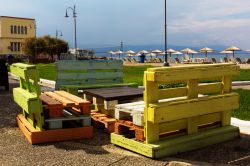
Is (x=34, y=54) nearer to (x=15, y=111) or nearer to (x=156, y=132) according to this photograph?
(x=15, y=111)

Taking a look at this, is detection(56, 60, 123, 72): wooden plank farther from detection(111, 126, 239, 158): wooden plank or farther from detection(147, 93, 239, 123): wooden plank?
detection(147, 93, 239, 123): wooden plank

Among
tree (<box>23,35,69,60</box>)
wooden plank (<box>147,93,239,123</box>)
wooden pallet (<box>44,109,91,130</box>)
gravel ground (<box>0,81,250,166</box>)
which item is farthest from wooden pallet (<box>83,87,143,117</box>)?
tree (<box>23,35,69,60</box>)

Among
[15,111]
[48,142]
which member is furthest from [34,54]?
[48,142]

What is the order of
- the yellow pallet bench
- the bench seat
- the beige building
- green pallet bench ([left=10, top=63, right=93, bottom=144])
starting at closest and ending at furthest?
the yellow pallet bench
green pallet bench ([left=10, top=63, right=93, bottom=144])
the bench seat
the beige building

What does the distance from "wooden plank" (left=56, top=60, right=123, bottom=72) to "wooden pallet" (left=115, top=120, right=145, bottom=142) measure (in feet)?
11.8

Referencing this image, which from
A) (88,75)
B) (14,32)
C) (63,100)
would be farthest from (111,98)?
(14,32)

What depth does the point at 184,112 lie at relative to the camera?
6.19m

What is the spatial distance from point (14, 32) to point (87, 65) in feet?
216

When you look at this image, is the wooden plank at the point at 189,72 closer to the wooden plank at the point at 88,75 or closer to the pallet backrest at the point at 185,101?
the pallet backrest at the point at 185,101

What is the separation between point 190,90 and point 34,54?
6051cm

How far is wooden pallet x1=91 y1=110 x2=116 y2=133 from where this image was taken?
7.71 metres

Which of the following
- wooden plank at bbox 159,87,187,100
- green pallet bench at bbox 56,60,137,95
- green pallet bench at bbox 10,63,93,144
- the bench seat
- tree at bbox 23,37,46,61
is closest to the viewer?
wooden plank at bbox 159,87,187,100

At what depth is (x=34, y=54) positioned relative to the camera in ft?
213

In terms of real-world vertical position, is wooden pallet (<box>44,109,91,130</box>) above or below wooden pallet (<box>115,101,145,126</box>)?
below
